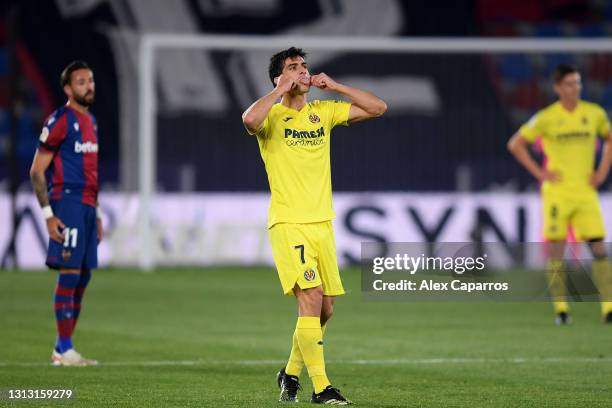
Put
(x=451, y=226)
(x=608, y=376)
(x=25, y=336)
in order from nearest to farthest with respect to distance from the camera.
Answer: (x=608, y=376)
(x=25, y=336)
(x=451, y=226)

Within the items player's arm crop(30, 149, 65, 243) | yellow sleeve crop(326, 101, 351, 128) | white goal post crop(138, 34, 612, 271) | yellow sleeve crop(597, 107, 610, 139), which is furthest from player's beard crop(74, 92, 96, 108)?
white goal post crop(138, 34, 612, 271)

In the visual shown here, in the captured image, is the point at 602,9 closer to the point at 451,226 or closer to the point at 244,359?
the point at 451,226

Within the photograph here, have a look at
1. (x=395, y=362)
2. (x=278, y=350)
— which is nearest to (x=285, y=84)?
(x=395, y=362)

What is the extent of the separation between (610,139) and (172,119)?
364 inches

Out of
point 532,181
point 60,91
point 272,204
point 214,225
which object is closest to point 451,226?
point 532,181

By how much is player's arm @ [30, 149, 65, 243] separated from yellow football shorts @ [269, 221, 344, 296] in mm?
2402

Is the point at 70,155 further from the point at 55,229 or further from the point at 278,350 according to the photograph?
the point at 278,350

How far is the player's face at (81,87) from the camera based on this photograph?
9594mm

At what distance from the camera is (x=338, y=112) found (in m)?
7.79

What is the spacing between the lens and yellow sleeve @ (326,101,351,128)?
7.76 meters

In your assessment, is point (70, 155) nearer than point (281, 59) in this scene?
No

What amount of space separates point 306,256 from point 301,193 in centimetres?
37

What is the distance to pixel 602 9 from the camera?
2727 cm

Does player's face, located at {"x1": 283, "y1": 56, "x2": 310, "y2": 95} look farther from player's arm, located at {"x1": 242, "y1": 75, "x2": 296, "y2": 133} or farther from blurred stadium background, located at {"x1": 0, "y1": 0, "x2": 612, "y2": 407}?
blurred stadium background, located at {"x1": 0, "y1": 0, "x2": 612, "y2": 407}
